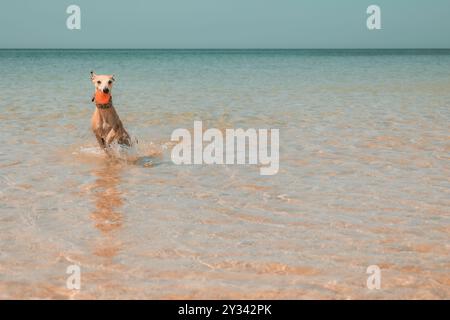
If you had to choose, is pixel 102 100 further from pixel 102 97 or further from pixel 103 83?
pixel 103 83

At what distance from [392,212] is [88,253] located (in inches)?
135

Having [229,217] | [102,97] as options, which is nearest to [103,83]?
[102,97]

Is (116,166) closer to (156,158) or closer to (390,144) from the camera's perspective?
(156,158)

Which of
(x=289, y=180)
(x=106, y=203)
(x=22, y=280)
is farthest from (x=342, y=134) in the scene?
(x=22, y=280)

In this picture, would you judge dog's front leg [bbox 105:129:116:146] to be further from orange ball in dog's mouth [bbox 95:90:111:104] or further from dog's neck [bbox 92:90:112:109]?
orange ball in dog's mouth [bbox 95:90:111:104]

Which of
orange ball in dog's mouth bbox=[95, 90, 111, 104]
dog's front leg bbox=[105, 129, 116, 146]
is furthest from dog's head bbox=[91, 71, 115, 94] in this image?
dog's front leg bbox=[105, 129, 116, 146]

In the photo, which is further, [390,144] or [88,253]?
[390,144]

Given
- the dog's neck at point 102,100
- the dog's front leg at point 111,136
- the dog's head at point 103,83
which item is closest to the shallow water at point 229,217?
the dog's front leg at point 111,136

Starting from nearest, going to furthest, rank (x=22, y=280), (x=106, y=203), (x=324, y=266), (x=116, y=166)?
(x=22, y=280) → (x=324, y=266) → (x=106, y=203) → (x=116, y=166)

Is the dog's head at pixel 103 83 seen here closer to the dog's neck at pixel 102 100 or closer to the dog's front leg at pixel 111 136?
the dog's neck at pixel 102 100

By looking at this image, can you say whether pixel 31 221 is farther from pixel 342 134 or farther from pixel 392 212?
pixel 342 134

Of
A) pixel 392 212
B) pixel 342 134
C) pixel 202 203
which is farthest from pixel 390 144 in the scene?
pixel 202 203

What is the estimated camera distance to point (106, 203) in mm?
6441
